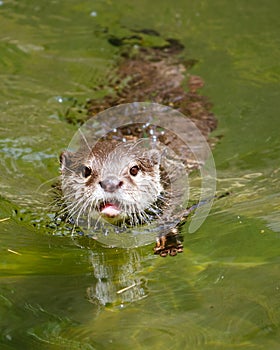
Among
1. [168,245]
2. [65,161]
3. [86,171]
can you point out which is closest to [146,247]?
[168,245]

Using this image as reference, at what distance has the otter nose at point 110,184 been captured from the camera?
277cm

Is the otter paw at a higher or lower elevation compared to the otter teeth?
lower

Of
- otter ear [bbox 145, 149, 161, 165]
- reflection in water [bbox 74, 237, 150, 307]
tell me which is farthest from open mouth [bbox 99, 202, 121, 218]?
otter ear [bbox 145, 149, 161, 165]

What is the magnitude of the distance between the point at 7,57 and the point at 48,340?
11.6ft

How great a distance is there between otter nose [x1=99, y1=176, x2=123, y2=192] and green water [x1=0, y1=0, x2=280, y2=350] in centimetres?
39

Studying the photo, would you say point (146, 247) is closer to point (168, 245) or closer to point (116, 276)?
point (168, 245)

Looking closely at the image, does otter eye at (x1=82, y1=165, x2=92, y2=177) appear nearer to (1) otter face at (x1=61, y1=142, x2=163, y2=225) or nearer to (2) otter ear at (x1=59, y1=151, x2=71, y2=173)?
(1) otter face at (x1=61, y1=142, x2=163, y2=225)

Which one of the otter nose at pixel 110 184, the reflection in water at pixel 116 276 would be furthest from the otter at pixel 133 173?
the reflection in water at pixel 116 276

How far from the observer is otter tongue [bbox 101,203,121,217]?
2870 mm

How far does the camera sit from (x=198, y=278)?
9.16ft

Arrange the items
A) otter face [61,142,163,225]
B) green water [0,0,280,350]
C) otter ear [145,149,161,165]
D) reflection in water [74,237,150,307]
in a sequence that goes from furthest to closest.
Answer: otter ear [145,149,161,165] → otter face [61,142,163,225] → reflection in water [74,237,150,307] → green water [0,0,280,350]

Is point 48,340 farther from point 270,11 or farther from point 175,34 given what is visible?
point 270,11

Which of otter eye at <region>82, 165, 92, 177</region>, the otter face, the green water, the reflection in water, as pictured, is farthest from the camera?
otter eye at <region>82, 165, 92, 177</region>

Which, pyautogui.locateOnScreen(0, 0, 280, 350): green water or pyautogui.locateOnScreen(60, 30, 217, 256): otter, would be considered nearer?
pyautogui.locateOnScreen(0, 0, 280, 350): green water
